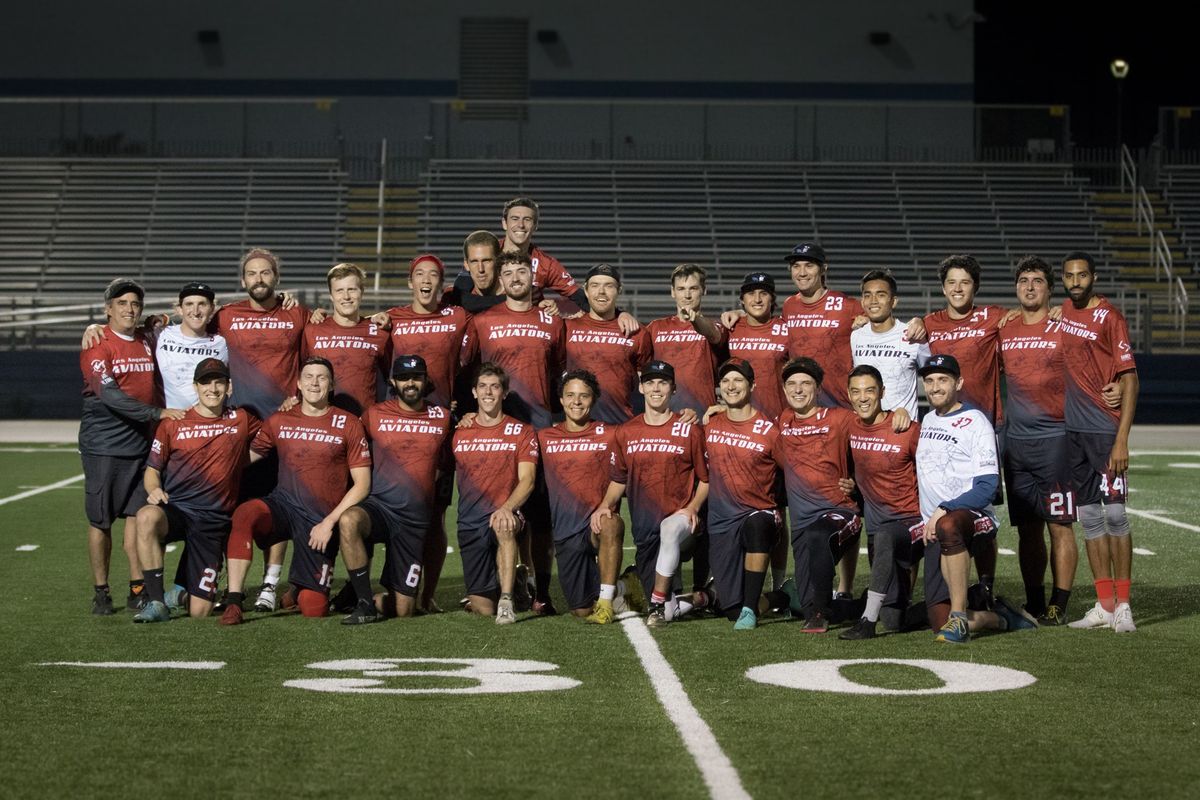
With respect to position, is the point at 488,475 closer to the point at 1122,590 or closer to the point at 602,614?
the point at 602,614

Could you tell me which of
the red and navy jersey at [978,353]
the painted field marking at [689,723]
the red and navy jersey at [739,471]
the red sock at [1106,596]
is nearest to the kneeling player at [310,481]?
the painted field marking at [689,723]

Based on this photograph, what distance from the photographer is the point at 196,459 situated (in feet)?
25.6

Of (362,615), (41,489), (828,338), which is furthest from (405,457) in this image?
(41,489)

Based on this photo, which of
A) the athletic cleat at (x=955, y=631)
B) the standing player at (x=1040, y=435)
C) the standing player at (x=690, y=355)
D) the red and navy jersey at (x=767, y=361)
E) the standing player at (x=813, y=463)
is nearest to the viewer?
the athletic cleat at (x=955, y=631)

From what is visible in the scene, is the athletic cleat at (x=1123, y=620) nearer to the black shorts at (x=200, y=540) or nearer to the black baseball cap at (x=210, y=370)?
the black shorts at (x=200, y=540)

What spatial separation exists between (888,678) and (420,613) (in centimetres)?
266

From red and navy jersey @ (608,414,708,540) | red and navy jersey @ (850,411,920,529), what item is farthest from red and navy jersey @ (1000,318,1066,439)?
red and navy jersey @ (608,414,708,540)

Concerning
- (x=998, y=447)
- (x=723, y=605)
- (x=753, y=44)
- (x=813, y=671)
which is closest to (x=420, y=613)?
(x=723, y=605)

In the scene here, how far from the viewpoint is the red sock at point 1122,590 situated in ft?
24.5

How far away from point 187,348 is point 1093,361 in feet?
14.6

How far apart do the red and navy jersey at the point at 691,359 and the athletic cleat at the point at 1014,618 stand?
198cm

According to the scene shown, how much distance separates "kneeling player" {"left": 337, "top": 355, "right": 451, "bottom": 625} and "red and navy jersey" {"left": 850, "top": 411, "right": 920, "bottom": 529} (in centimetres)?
209

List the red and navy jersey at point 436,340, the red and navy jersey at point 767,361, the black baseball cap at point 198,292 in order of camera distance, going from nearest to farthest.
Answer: the black baseball cap at point 198,292
the red and navy jersey at point 436,340
the red and navy jersey at point 767,361

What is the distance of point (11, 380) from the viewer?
73.9 feet
